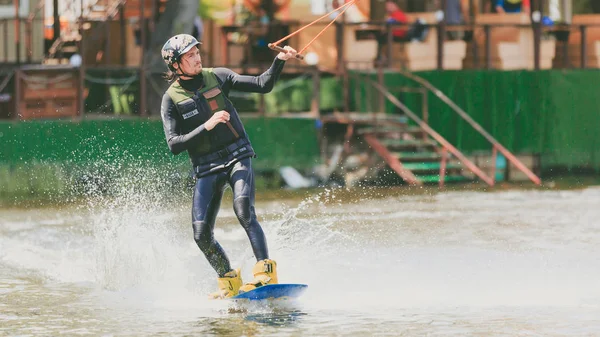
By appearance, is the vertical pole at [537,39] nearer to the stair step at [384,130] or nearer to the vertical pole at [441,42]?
the vertical pole at [441,42]

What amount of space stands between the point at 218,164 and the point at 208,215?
39 cm

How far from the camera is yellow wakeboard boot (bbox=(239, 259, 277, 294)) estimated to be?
11398mm

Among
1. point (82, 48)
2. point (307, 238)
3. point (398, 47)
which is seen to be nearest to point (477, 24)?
point (398, 47)

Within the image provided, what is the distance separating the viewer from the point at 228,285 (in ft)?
38.6

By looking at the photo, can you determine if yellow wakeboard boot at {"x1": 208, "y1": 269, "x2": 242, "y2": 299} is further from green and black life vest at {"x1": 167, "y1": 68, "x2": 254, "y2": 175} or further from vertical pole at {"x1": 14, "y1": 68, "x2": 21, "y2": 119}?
vertical pole at {"x1": 14, "y1": 68, "x2": 21, "y2": 119}

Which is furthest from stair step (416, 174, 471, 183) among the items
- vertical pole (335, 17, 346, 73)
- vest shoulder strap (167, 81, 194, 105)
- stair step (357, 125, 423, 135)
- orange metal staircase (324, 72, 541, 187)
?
vest shoulder strap (167, 81, 194, 105)

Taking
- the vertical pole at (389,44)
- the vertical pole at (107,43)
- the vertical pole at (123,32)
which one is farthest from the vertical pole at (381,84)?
the vertical pole at (107,43)

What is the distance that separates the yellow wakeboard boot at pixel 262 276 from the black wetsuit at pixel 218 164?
0.33 ft

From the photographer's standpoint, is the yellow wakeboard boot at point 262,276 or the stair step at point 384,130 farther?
the stair step at point 384,130

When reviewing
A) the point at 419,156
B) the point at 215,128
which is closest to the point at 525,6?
the point at 419,156

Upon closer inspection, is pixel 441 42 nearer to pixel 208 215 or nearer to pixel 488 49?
pixel 488 49

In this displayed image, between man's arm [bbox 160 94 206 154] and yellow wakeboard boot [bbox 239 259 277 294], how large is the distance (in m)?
1.03

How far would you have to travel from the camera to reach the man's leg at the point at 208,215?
38.6 ft

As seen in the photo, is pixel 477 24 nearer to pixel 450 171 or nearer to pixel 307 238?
pixel 450 171
